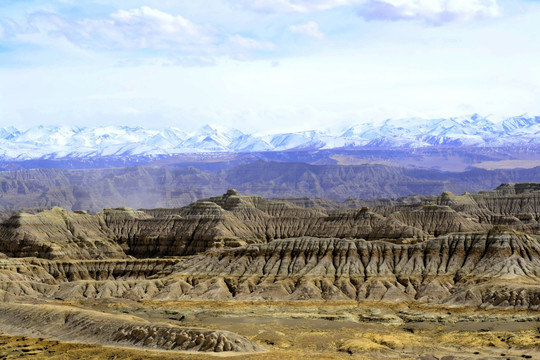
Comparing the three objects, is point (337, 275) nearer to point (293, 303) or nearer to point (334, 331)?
point (293, 303)

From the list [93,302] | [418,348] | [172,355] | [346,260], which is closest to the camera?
[172,355]

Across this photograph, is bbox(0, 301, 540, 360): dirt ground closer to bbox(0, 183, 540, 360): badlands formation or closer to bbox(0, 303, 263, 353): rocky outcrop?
bbox(0, 183, 540, 360): badlands formation

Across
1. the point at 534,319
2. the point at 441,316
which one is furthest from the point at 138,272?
the point at 534,319

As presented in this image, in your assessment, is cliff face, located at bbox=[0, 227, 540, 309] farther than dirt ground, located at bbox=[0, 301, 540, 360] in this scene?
Yes

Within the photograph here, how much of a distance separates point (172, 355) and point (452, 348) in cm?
3512

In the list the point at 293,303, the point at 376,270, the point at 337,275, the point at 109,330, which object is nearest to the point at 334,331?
the point at 293,303

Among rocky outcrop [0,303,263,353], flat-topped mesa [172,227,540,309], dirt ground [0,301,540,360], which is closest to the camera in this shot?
rocky outcrop [0,303,263,353]

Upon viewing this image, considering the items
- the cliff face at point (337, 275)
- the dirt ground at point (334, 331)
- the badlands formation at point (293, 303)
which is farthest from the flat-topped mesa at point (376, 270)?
the dirt ground at point (334, 331)

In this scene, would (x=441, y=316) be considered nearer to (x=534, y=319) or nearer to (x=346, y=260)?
(x=534, y=319)

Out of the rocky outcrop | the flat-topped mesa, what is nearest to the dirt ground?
the rocky outcrop

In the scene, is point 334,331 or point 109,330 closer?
point 109,330

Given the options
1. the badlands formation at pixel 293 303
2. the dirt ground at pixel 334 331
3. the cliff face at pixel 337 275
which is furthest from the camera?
the cliff face at pixel 337 275

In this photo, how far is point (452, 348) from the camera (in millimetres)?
121938

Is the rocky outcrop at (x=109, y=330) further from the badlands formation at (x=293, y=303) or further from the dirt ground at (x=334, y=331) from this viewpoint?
the dirt ground at (x=334, y=331)
